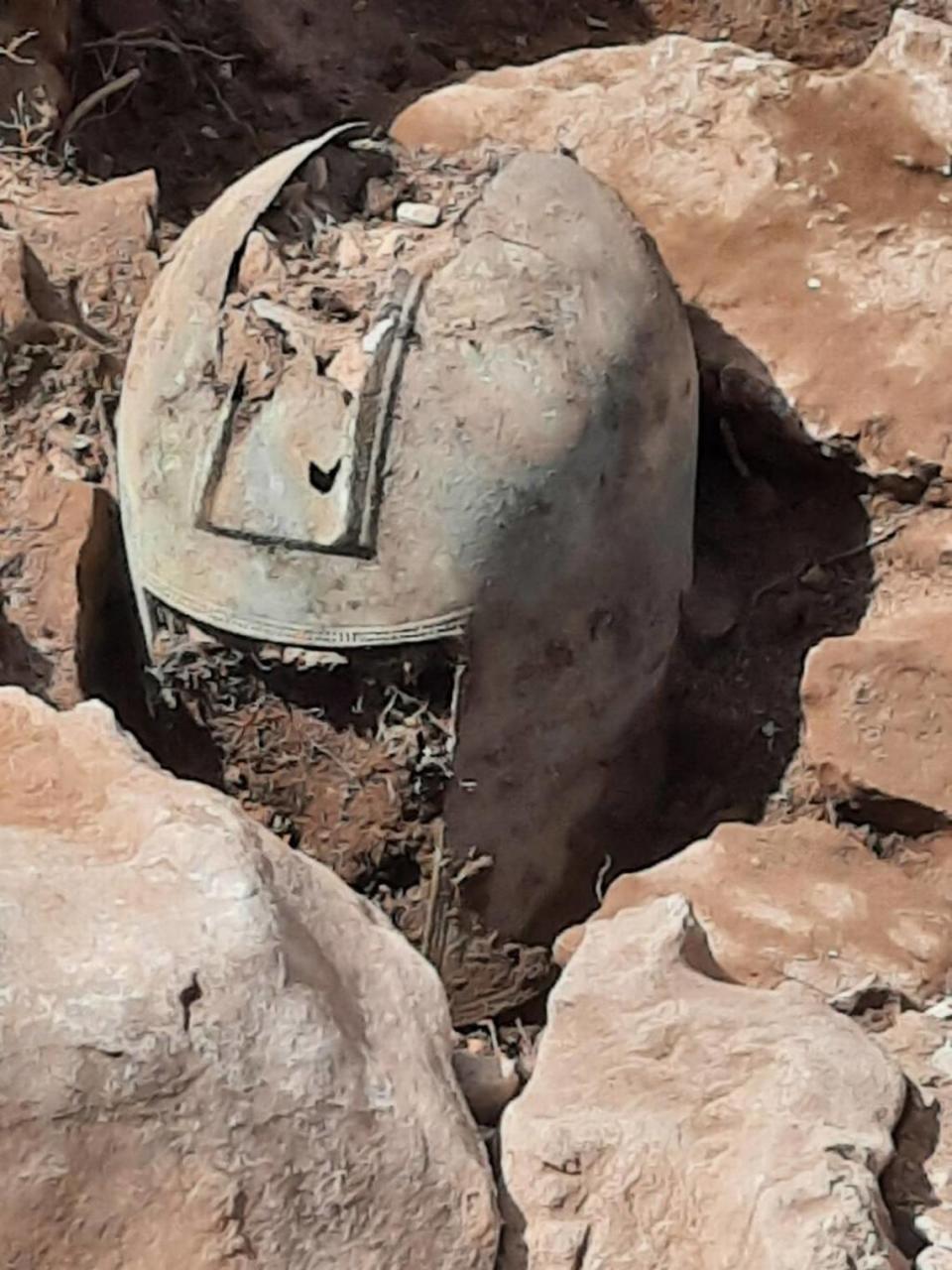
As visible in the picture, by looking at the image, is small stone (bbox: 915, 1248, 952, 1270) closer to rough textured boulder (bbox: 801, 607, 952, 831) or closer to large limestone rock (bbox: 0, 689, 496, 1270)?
large limestone rock (bbox: 0, 689, 496, 1270)

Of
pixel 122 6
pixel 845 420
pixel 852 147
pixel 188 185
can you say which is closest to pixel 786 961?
pixel 845 420

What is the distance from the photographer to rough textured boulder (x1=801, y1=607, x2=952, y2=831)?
8.55ft

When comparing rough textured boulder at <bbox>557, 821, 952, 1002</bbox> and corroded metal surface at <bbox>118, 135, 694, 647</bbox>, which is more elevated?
corroded metal surface at <bbox>118, 135, 694, 647</bbox>

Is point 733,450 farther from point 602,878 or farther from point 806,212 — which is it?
point 602,878

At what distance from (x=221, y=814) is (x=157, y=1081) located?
23 cm

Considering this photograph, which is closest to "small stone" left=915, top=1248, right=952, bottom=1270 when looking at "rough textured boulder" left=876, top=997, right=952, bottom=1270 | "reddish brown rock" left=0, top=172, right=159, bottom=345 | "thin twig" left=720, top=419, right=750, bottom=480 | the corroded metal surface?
"rough textured boulder" left=876, top=997, right=952, bottom=1270

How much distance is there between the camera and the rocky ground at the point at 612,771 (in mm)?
1292

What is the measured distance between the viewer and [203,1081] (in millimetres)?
1258

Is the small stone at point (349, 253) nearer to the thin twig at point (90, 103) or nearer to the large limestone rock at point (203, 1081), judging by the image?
the thin twig at point (90, 103)

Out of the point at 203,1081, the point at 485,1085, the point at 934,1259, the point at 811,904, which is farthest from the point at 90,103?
the point at 934,1259

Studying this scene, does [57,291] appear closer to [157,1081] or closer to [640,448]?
[640,448]

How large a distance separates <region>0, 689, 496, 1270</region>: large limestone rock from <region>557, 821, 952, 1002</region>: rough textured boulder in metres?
0.91

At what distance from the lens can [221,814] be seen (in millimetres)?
1410

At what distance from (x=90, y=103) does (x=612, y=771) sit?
150 cm
